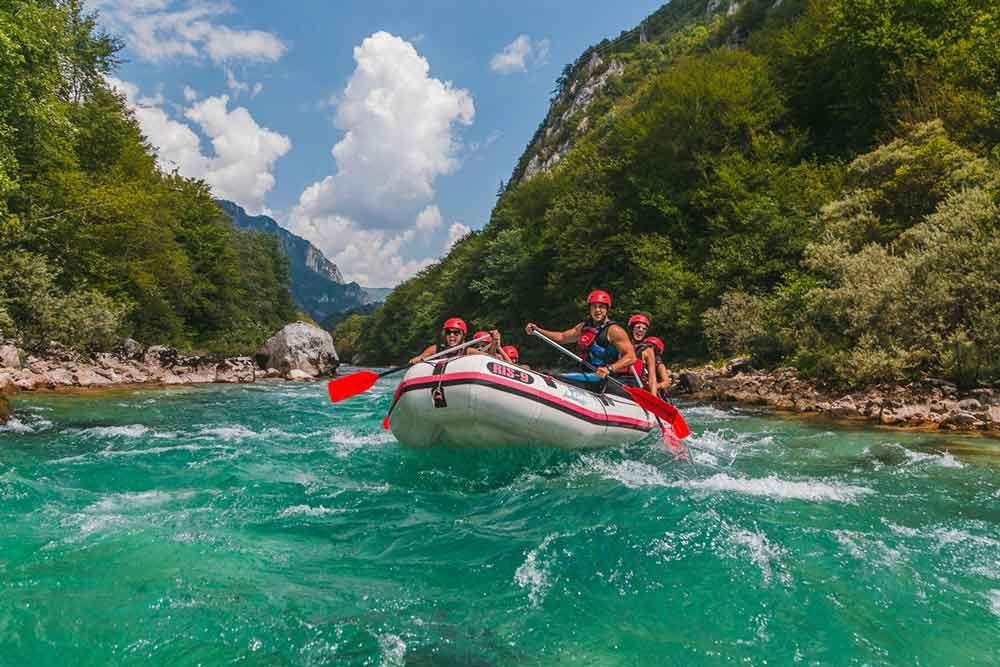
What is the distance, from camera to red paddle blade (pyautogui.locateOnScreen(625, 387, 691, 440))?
25.6 feet

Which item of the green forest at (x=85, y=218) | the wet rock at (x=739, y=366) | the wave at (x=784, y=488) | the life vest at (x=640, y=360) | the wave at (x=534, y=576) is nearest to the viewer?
the wave at (x=534, y=576)

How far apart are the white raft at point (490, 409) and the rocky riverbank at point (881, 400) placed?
6871 mm

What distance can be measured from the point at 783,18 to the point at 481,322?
29.0 m

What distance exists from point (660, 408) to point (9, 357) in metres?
18.1

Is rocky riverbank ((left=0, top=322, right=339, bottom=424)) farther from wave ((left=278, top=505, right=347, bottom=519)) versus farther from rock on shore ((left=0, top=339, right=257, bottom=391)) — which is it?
wave ((left=278, top=505, right=347, bottom=519))

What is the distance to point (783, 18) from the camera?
125 feet

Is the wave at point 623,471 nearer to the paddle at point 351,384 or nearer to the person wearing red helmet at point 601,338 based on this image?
the person wearing red helmet at point 601,338

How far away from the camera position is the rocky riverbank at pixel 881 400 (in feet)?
32.3

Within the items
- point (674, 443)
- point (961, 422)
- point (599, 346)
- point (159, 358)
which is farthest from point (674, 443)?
point (159, 358)

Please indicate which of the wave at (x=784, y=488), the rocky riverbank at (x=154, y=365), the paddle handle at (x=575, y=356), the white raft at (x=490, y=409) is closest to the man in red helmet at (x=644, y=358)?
the paddle handle at (x=575, y=356)

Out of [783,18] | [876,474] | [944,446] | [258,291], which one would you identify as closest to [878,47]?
[783,18]

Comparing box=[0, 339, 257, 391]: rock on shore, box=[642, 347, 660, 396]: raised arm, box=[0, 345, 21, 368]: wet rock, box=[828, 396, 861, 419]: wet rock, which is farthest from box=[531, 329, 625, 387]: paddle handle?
box=[0, 345, 21, 368]: wet rock

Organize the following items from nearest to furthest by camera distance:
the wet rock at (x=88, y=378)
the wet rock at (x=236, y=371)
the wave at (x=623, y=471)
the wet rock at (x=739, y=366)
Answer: the wave at (x=623, y=471), the wet rock at (x=88, y=378), the wet rock at (x=739, y=366), the wet rock at (x=236, y=371)

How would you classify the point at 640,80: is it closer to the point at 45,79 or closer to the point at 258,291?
the point at 258,291
